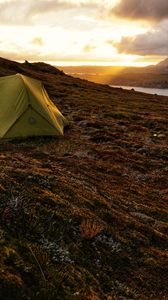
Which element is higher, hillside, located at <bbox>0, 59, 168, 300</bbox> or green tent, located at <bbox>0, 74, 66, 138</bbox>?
green tent, located at <bbox>0, 74, 66, 138</bbox>

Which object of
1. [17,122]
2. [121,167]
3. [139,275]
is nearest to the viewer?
[139,275]

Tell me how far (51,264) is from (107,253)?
2078 mm

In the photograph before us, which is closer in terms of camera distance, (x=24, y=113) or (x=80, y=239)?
(x=80, y=239)

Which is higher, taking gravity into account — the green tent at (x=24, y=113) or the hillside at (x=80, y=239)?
the green tent at (x=24, y=113)

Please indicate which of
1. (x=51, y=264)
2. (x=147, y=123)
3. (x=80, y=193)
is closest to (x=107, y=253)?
(x=51, y=264)

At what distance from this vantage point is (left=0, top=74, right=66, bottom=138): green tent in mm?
25016

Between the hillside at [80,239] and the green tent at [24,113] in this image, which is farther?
the green tent at [24,113]

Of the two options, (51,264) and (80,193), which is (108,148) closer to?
(80,193)

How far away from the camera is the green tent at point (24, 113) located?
2502cm

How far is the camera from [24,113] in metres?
25.3

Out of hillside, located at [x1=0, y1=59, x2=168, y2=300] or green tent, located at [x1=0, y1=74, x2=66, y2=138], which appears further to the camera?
green tent, located at [x1=0, y1=74, x2=66, y2=138]

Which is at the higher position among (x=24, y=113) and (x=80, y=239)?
(x=24, y=113)

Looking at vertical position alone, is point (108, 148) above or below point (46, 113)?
below

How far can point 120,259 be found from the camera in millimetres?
9242
